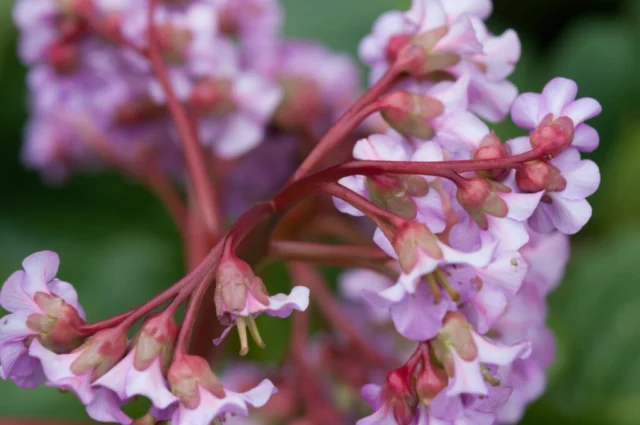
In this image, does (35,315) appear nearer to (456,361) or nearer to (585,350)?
(456,361)

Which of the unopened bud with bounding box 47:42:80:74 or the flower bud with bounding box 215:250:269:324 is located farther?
the unopened bud with bounding box 47:42:80:74

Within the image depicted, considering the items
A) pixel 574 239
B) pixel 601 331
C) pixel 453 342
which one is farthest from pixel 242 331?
pixel 574 239

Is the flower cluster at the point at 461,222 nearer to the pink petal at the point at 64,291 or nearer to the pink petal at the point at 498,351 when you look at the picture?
the pink petal at the point at 498,351

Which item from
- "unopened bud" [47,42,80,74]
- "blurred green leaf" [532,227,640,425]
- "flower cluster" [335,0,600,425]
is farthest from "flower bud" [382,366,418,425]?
"blurred green leaf" [532,227,640,425]

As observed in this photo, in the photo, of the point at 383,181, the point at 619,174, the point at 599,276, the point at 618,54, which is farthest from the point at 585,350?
the point at 383,181

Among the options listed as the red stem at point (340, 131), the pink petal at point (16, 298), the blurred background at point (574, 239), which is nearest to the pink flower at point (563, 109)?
the red stem at point (340, 131)

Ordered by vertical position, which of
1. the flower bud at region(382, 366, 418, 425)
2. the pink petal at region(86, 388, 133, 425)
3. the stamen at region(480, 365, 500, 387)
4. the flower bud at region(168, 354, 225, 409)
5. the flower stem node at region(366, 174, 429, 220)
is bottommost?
the flower bud at region(382, 366, 418, 425)

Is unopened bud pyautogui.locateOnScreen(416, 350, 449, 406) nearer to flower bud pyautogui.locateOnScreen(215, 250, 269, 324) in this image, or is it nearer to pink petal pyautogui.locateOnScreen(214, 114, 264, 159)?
flower bud pyautogui.locateOnScreen(215, 250, 269, 324)
